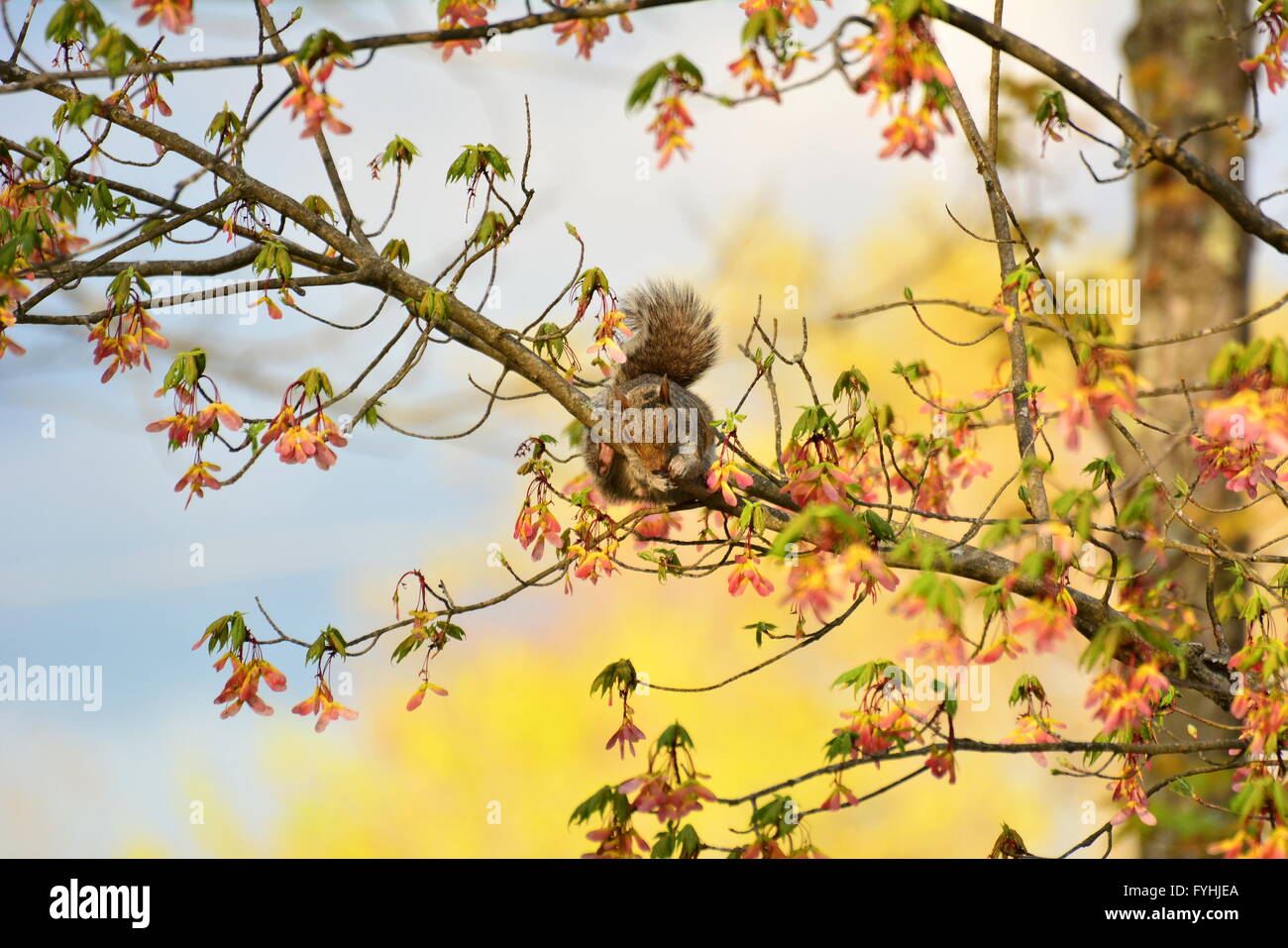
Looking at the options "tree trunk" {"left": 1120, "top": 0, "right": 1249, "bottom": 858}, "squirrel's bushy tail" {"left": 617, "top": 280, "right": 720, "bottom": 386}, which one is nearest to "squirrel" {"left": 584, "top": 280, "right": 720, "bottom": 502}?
"squirrel's bushy tail" {"left": 617, "top": 280, "right": 720, "bottom": 386}

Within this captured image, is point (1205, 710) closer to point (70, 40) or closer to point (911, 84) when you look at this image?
point (911, 84)

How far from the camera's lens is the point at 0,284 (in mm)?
3379

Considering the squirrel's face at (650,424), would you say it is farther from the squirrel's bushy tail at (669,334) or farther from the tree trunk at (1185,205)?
the tree trunk at (1185,205)

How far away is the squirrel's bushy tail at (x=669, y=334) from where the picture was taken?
15.8 ft

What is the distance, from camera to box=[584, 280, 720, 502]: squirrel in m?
4.40

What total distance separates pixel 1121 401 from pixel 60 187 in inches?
129

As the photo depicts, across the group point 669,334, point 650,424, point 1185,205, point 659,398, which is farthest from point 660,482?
point 1185,205

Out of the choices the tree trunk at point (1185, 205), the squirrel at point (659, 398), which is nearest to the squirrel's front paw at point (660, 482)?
the squirrel at point (659, 398)

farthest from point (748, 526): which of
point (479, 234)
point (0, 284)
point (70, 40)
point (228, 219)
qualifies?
point (70, 40)

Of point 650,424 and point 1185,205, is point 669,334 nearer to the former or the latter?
point 650,424

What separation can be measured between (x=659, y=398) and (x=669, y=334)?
48 centimetres

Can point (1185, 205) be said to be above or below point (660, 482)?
above

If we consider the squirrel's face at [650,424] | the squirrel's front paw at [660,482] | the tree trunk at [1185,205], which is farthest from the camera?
the tree trunk at [1185,205]

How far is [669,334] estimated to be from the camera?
4848 mm
